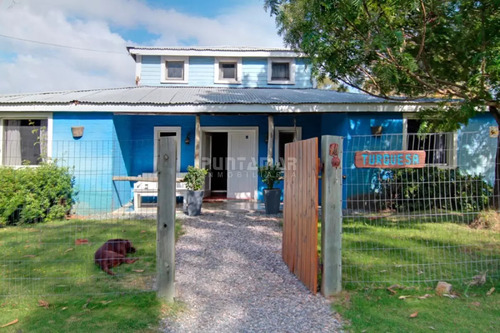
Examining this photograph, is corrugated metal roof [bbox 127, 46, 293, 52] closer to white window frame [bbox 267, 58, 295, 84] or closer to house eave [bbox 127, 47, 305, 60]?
house eave [bbox 127, 47, 305, 60]

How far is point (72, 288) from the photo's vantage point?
3627 mm

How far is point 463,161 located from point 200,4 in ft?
41.2

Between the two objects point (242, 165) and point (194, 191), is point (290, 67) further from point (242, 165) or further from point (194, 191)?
point (194, 191)

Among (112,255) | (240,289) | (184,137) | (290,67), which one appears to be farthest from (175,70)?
(240,289)

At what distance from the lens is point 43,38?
2328 cm

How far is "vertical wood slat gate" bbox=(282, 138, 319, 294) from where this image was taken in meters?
3.56

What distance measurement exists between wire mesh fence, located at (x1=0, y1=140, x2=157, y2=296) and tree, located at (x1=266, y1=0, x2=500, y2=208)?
4.67m

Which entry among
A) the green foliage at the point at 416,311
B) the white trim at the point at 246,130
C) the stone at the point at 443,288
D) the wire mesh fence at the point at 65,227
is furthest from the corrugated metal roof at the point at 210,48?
the green foliage at the point at 416,311

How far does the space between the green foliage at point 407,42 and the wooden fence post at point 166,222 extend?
398cm

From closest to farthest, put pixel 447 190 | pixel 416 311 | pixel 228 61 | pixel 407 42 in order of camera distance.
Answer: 1. pixel 416 311
2. pixel 407 42
3. pixel 447 190
4. pixel 228 61

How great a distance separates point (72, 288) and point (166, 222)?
153 cm

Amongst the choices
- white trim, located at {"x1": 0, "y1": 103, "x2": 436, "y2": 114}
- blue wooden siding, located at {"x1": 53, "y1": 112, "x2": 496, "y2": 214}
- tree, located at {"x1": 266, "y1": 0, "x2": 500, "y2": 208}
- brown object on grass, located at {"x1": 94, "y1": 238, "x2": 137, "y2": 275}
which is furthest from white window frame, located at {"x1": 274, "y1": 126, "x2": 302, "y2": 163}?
brown object on grass, located at {"x1": 94, "y1": 238, "x2": 137, "y2": 275}

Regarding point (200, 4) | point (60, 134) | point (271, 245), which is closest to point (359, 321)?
point (271, 245)

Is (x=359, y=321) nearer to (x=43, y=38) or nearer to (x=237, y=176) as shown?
(x=237, y=176)
